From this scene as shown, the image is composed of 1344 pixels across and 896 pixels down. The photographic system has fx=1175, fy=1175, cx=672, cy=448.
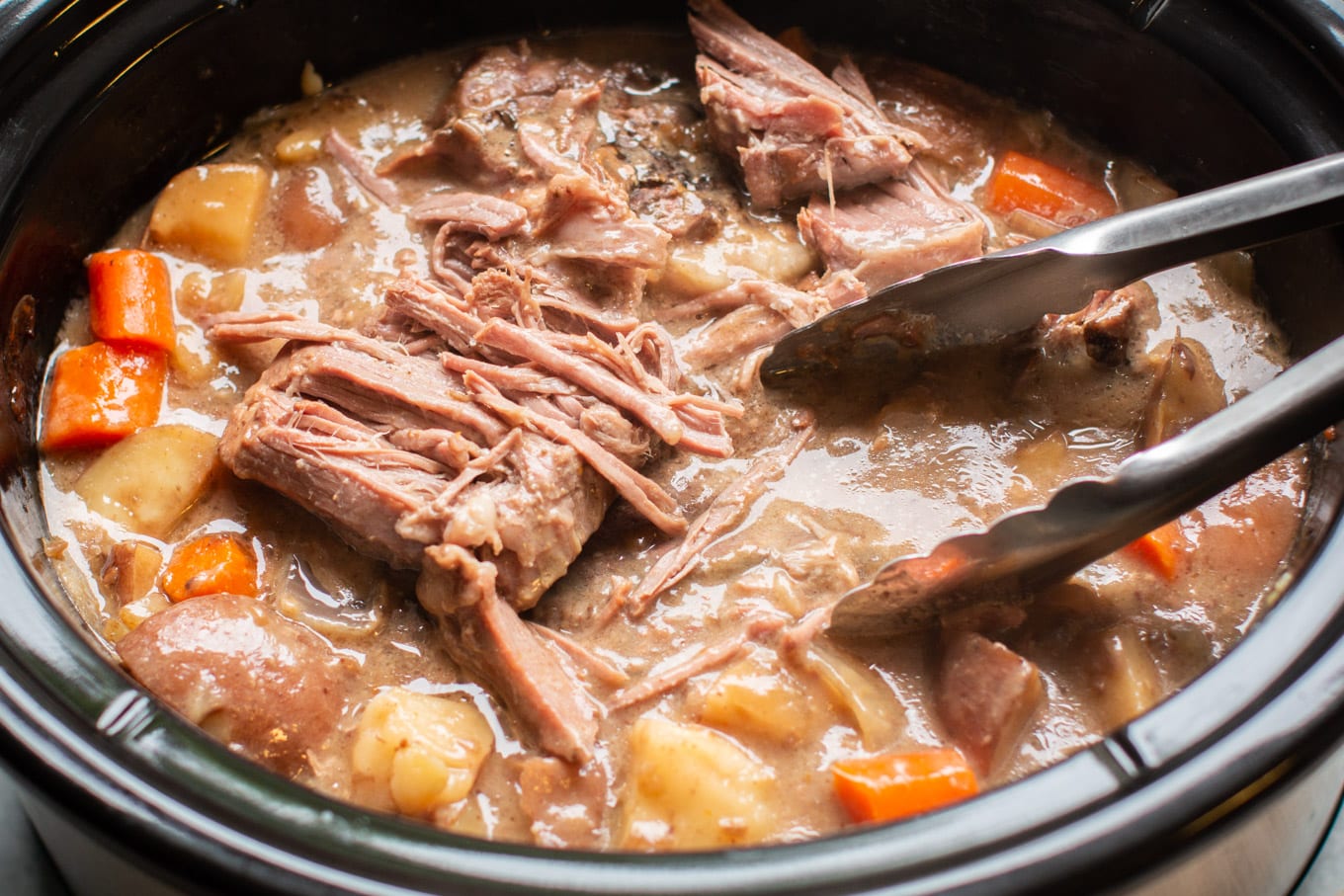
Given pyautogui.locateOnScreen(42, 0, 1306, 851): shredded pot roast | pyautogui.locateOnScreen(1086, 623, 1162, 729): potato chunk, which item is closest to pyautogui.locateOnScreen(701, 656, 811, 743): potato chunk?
pyautogui.locateOnScreen(42, 0, 1306, 851): shredded pot roast

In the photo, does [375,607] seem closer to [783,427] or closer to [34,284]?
[783,427]

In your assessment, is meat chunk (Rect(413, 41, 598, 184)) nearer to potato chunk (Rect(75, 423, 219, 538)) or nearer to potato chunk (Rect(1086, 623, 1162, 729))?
potato chunk (Rect(75, 423, 219, 538))

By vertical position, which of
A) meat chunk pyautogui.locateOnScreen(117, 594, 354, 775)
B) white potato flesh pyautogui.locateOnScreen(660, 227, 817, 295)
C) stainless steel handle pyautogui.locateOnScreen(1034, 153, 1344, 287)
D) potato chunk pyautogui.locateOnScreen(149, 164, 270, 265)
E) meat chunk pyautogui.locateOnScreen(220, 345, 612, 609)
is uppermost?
stainless steel handle pyautogui.locateOnScreen(1034, 153, 1344, 287)

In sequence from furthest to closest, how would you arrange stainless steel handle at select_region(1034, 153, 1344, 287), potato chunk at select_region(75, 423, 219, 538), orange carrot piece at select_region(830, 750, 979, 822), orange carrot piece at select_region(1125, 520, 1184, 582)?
potato chunk at select_region(75, 423, 219, 538)
orange carrot piece at select_region(1125, 520, 1184, 582)
stainless steel handle at select_region(1034, 153, 1344, 287)
orange carrot piece at select_region(830, 750, 979, 822)

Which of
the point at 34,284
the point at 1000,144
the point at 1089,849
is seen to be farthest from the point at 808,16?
the point at 1089,849

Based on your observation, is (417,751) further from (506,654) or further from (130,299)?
(130,299)

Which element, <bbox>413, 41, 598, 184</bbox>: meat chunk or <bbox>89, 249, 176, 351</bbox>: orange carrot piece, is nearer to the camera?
<bbox>89, 249, 176, 351</bbox>: orange carrot piece
